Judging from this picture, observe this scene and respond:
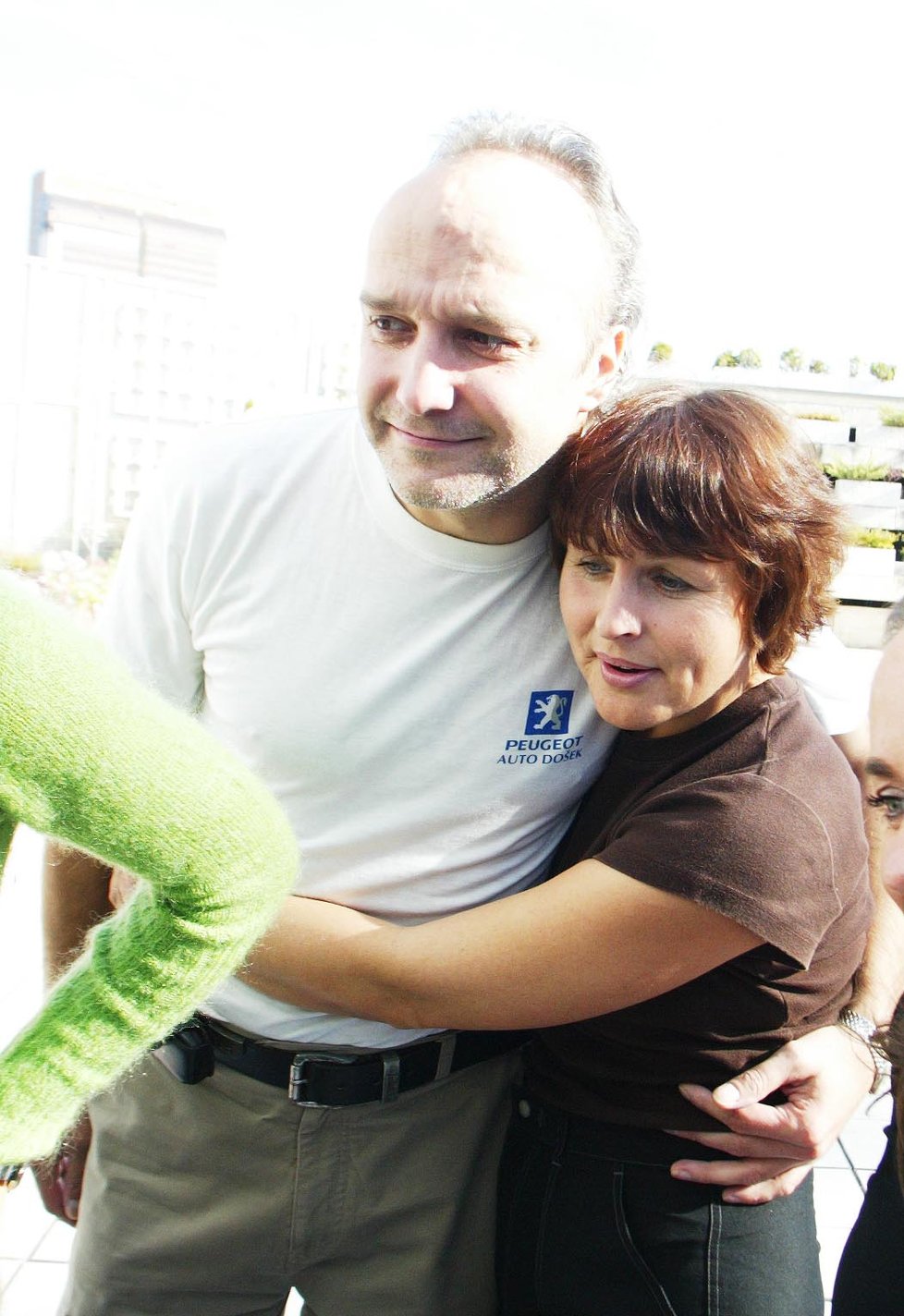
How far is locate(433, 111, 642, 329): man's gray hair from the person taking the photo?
1.36 metres

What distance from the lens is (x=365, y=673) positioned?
1.39 m

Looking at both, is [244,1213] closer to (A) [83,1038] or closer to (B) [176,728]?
(A) [83,1038]

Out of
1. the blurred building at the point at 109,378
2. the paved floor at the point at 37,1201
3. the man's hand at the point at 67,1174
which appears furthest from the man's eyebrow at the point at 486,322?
the blurred building at the point at 109,378

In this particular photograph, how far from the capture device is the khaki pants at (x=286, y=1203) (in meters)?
1.48

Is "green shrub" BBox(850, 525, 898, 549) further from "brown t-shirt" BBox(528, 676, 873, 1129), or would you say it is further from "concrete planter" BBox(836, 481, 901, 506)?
"brown t-shirt" BBox(528, 676, 873, 1129)

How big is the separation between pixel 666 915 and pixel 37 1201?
7.86 feet

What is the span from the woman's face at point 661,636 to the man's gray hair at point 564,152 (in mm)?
392

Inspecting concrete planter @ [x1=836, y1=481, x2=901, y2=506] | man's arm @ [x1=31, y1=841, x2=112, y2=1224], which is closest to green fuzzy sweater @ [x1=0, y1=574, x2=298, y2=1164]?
man's arm @ [x1=31, y1=841, x2=112, y2=1224]

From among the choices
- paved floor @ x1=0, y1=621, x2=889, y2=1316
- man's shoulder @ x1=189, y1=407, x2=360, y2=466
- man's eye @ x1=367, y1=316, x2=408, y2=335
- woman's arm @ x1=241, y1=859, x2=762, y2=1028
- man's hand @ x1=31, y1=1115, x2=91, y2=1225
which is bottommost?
paved floor @ x1=0, y1=621, x2=889, y2=1316

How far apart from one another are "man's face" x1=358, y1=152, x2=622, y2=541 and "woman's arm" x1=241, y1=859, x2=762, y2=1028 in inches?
19.8

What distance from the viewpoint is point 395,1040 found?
4.78 feet

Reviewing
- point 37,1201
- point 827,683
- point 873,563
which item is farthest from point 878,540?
point 827,683

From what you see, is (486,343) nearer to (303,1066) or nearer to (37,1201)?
(303,1066)

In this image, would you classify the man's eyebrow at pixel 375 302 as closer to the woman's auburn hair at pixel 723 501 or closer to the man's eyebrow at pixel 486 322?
the man's eyebrow at pixel 486 322
